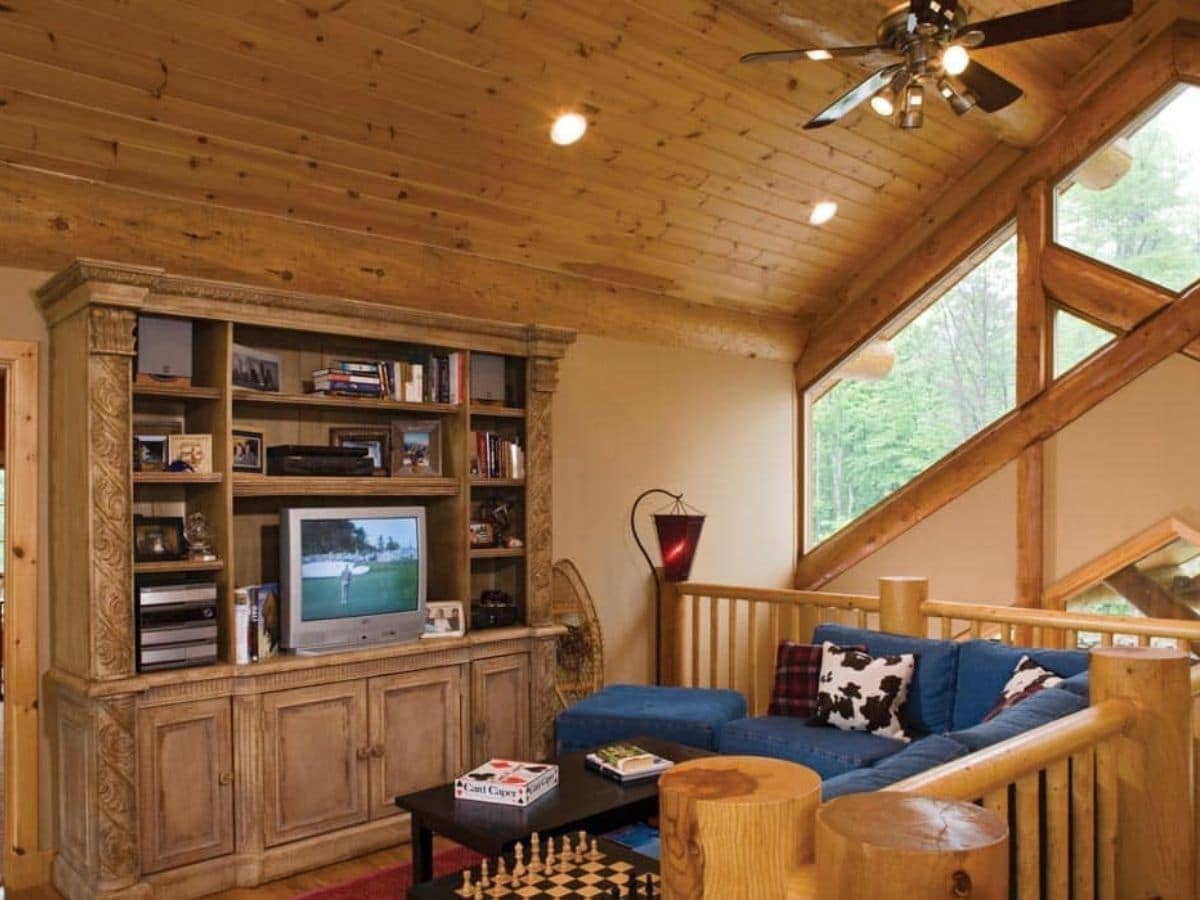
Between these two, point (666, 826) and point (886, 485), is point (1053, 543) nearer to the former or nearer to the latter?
point (886, 485)

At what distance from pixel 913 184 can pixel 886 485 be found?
1.94m

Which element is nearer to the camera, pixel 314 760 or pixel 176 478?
pixel 176 478

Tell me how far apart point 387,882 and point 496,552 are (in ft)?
4.86

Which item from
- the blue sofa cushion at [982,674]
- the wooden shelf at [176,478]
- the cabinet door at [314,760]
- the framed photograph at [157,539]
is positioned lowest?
the cabinet door at [314,760]

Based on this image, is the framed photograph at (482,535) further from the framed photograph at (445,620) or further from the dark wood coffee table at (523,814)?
the dark wood coffee table at (523,814)

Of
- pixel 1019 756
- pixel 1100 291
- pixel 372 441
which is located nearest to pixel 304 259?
pixel 372 441

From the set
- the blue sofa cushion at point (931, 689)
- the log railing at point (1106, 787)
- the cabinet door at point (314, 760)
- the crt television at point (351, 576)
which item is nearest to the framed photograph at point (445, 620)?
the crt television at point (351, 576)

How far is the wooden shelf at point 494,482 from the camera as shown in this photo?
4.58m

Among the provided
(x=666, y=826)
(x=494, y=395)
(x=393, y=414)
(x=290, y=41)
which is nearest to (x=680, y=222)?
(x=494, y=395)

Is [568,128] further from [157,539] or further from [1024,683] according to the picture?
[1024,683]

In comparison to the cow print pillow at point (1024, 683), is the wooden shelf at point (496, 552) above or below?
above

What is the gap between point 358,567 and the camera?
4152 millimetres

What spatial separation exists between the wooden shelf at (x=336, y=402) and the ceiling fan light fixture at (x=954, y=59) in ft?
7.91

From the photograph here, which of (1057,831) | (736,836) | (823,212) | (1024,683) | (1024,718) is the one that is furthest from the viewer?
(823,212)
